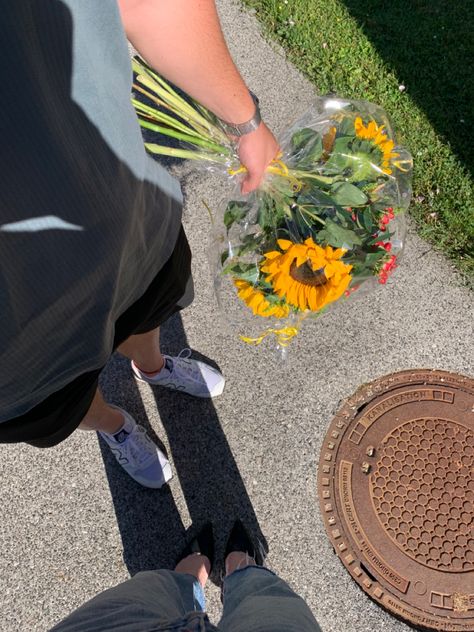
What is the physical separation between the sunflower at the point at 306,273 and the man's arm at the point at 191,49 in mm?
336

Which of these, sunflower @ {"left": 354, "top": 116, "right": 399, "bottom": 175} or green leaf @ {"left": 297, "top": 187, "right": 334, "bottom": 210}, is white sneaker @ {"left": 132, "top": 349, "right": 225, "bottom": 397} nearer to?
green leaf @ {"left": 297, "top": 187, "right": 334, "bottom": 210}

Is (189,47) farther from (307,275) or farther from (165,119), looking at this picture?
(307,275)

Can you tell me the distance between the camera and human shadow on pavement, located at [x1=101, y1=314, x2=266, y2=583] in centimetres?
209

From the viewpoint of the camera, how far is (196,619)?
50.3 inches

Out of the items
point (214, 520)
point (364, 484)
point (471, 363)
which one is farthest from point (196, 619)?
point (471, 363)

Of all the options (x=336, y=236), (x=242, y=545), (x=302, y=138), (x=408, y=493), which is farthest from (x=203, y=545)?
(x=302, y=138)

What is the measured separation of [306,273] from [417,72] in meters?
2.15

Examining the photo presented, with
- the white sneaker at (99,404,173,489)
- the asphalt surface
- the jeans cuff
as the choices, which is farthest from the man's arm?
the jeans cuff

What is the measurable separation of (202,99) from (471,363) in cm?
168

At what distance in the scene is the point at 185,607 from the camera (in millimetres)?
1603

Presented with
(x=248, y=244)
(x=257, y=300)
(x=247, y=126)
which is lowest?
(x=257, y=300)

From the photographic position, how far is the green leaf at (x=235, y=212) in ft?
5.37

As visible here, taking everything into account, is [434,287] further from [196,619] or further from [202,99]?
[196,619]

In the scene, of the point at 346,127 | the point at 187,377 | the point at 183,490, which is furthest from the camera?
the point at 187,377
